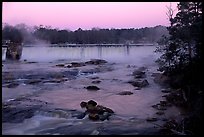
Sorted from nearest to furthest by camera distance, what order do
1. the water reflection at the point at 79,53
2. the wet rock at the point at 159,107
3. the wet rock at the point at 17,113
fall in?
the wet rock at the point at 17,113 < the wet rock at the point at 159,107 < the water reflection at the point at 79,53

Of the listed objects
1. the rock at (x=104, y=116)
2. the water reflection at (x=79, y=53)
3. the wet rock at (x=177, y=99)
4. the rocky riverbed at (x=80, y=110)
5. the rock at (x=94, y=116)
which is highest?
the water reflection at (x=79, y=53)

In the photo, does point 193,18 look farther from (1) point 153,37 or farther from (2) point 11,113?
(1) point 153,37

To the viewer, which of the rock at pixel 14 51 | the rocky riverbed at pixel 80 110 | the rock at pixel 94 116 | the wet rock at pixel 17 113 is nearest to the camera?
the rocky riverbed at pixel 80 110

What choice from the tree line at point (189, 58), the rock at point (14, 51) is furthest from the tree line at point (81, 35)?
the tree line at point (189, 58)

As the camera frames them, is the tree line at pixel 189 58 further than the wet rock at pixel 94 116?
No

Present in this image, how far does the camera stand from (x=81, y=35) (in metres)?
72.4

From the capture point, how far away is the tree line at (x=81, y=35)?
64.7 m

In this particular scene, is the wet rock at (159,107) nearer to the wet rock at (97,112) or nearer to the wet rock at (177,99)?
the wet rock at (177,99)

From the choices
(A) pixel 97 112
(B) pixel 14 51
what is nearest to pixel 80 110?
(A) pixel 97 112

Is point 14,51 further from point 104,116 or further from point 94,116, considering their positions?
point 94,116

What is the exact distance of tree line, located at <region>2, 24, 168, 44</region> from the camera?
64.7 meters

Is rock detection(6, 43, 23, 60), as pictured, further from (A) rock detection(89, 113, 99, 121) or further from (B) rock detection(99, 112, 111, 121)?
(A) rock detection(89, 113, 99, 121)

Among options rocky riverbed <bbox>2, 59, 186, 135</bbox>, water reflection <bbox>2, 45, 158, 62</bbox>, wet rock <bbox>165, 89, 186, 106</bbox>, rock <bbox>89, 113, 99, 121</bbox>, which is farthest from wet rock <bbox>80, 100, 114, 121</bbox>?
water reflection <bbox>2, 45, 158, 62</bbox>

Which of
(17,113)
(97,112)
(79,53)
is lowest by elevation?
(17,113)
